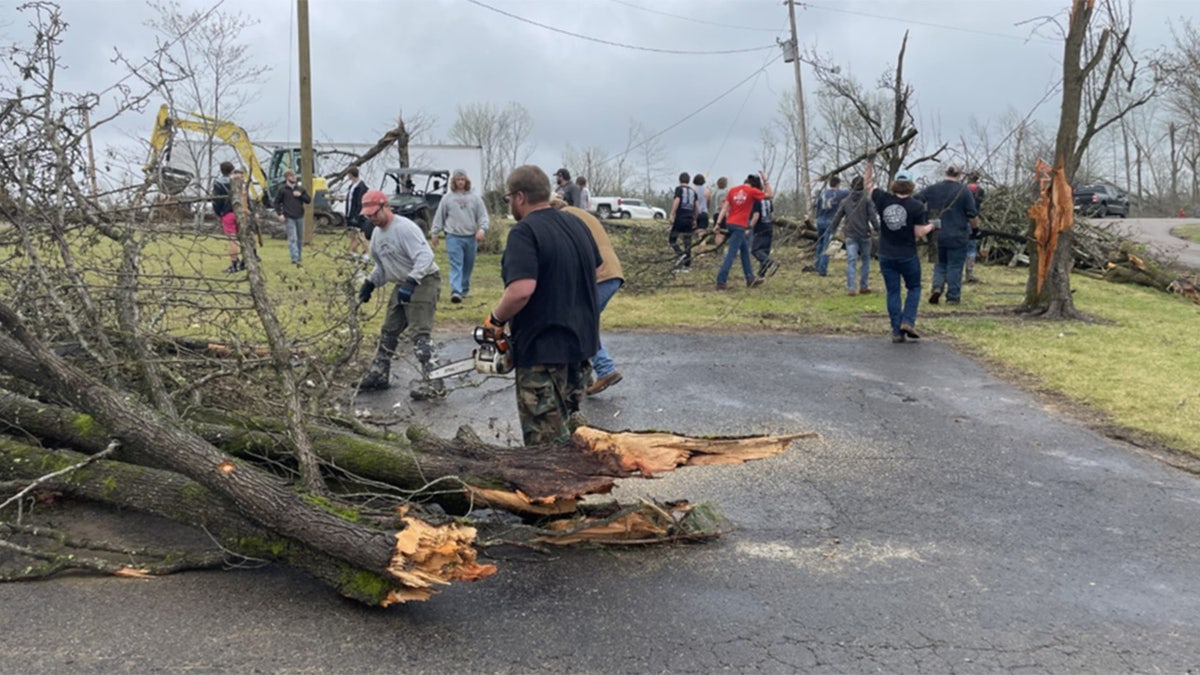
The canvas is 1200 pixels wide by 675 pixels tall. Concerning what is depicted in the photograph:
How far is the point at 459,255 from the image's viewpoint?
11.6 meters

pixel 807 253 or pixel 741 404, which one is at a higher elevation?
pixel 807 253

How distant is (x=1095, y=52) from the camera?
1012 centimetres

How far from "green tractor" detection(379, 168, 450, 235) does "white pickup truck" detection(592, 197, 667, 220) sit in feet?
54.4

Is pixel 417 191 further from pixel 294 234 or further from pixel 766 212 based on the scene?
pixel 766 212

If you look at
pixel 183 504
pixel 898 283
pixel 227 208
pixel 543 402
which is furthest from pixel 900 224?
pixel 183 504

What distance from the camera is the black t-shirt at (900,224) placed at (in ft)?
29.4

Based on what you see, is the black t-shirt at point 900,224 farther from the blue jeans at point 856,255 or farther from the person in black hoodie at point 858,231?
the blue jeans at point 856,255

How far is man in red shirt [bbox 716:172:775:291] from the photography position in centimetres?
1305

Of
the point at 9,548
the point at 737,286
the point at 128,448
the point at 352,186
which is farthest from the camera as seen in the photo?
the point at 352,186

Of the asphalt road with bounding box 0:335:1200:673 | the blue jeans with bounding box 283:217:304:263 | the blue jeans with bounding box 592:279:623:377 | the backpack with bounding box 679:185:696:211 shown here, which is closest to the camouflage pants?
the asphalt road with bounding box 0:335:1200:673

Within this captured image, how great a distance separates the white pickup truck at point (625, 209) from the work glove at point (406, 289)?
35.1 metres

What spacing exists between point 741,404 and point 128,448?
4.33m

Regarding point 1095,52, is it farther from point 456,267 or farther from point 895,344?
point 456,267

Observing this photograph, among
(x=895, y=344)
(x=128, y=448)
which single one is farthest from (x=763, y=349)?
(x=128, y=448)
